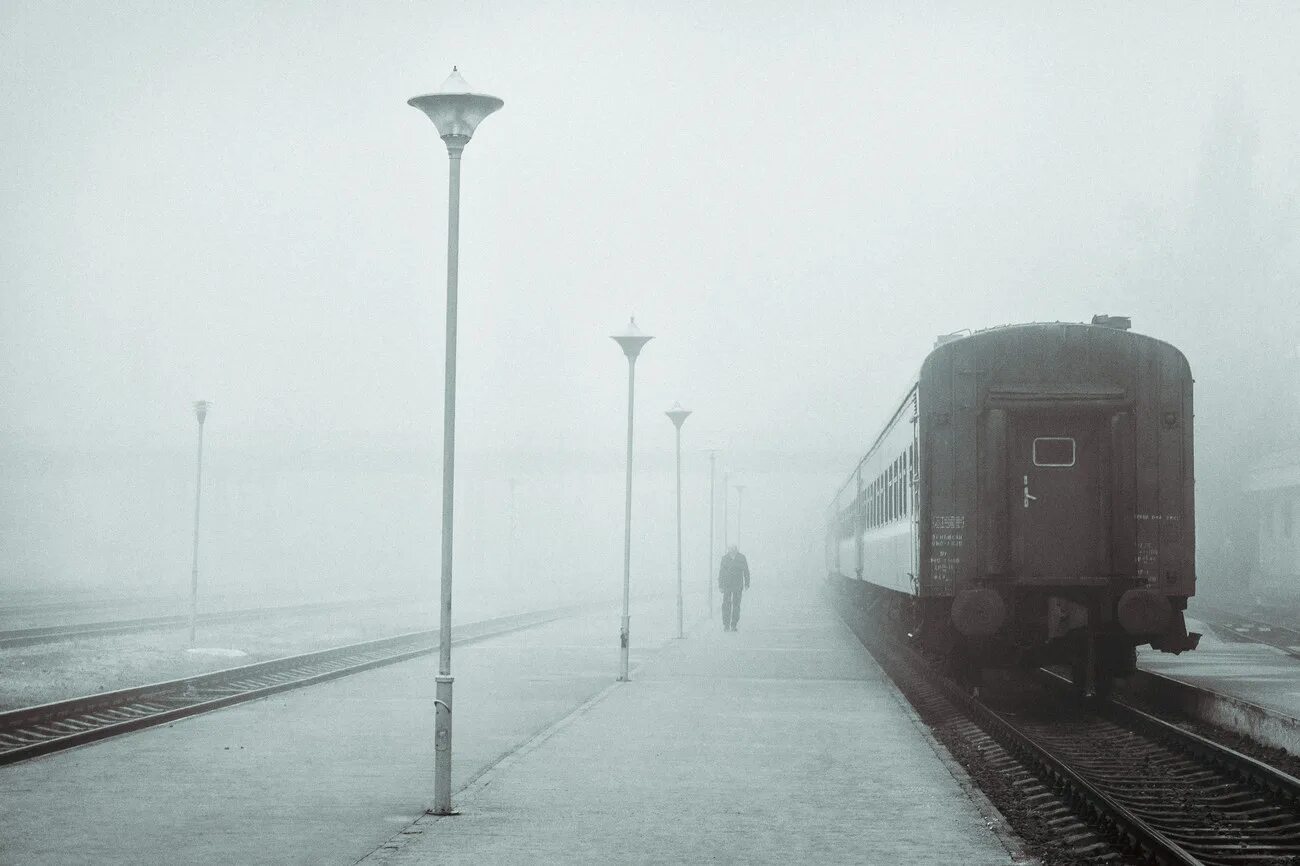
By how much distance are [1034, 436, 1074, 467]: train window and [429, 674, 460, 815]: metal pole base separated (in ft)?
22.8

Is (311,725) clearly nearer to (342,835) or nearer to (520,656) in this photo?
(342,835)

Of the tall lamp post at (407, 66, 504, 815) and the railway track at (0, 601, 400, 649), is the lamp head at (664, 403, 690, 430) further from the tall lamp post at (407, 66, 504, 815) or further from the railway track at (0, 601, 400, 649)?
the tall lamp post at (407, 66, 504, 815)

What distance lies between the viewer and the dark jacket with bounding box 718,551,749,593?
105ft

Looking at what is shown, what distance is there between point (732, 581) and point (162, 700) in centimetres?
1704

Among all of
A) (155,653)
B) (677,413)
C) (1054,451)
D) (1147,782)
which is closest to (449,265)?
(1147,782)

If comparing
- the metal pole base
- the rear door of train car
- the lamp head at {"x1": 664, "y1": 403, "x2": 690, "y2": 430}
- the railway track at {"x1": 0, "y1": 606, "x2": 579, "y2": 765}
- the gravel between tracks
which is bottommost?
the gravel between tracks

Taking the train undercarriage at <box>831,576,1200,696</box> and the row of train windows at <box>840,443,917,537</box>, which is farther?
the row of train windows at <box>840,443,917,537</box>

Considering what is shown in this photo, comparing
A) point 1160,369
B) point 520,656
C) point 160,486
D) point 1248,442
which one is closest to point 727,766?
point 1160,369

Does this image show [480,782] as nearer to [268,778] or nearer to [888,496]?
[268,778]

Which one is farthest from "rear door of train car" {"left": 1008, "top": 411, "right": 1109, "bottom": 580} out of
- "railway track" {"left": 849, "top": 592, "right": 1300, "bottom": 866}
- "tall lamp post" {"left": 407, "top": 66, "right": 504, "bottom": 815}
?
"tall lamp post" {"left": 407, "top": 66, "right": 504, "bottom": 815}

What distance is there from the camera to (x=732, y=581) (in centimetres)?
3206

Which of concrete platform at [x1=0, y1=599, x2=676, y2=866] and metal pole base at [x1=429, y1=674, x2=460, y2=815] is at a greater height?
metal pole base at [x1=429, y1=674, x2=460, y2=815]

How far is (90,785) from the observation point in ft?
34.0

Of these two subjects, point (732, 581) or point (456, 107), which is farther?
point (732, 581)
